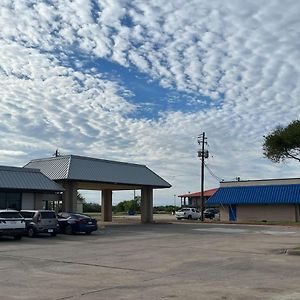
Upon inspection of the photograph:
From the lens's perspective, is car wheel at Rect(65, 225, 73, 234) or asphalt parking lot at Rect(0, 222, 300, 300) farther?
car wheel at Rect(65, 225, 73, 234)

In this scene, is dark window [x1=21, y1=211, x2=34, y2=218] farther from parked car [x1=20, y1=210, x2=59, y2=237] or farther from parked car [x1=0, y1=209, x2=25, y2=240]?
parked car [x1=0, y1=209, x2=25, y2=240]

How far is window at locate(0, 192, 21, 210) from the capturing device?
33.3 metres

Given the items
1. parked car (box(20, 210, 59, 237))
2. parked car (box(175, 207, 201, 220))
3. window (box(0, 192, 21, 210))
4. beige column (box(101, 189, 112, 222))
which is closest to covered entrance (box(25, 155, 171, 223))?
beige column (box(101, 189, 112, 222))

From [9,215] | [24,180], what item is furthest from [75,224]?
[24,180]

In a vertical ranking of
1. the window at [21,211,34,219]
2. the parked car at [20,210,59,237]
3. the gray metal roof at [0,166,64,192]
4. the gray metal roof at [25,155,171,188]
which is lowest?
the parked car at [20,210,59,237]

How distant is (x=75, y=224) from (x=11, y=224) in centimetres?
589

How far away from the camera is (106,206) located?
5566 centimetres

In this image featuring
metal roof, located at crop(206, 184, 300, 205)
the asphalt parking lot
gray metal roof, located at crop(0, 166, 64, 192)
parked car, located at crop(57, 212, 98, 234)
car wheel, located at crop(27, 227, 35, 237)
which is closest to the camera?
the asphalt parking lot

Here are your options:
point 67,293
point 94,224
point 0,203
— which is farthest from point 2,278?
point 0,203

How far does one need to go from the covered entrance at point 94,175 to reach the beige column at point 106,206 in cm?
225

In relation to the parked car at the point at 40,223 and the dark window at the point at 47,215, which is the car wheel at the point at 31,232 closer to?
the parked car at the point at 40,223

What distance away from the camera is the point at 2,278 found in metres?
12.0

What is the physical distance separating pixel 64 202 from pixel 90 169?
151 inches

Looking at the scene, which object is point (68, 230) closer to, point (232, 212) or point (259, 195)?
point (259, 195)
